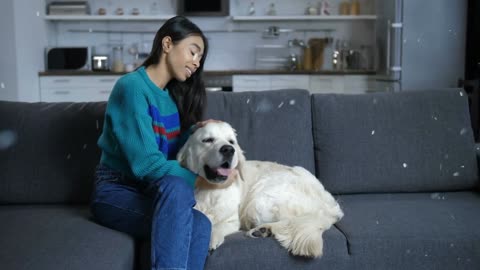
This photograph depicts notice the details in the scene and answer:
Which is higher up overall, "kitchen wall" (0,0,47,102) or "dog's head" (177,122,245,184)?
"kitchen wall" (0,0,47,102)

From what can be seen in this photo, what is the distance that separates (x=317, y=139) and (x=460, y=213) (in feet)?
2.35

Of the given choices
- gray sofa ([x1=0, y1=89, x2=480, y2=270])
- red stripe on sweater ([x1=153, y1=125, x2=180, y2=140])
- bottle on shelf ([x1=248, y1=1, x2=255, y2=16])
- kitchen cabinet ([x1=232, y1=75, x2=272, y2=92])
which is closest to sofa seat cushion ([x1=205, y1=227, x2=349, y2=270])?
gray sofa ([x1=0, y1=89, x2=480, y2=270])

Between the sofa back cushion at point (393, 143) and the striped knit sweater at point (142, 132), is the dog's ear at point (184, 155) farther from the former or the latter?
the sofa back cushion at point (393, 143)

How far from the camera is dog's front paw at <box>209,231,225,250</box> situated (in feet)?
6.09

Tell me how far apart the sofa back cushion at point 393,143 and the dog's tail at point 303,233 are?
0.55m

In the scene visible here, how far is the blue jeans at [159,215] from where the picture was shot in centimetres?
170

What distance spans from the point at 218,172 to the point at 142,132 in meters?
0.32

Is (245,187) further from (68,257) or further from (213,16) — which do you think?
(213,16)

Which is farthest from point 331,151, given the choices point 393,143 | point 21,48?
point 21,48

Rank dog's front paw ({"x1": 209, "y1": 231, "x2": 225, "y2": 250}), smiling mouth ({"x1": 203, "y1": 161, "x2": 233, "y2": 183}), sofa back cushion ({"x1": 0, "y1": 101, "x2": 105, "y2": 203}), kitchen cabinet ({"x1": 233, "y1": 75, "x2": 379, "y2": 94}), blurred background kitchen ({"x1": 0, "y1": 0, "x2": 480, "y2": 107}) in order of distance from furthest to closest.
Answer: kitchen cabinet ({"x1": 233, "y1": 75, "x2": 379, "y2": 94}) < blurred background kitchen ({"x1": 0, "y1": 0, "x2": 480, "y2": 107}) < sofa back cushion ({"x1": 0, "y1": 101, "x2": 105, "y2": 203}) < smiling mouth ({"x1": 203, "y1": 161, "x2": 233, "y2": 183}) < dog's front paw ({"x1": 209, "y1": 231, "x2": 225, "y2": 250})

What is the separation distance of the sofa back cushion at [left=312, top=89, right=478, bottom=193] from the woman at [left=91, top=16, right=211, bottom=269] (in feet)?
2.18

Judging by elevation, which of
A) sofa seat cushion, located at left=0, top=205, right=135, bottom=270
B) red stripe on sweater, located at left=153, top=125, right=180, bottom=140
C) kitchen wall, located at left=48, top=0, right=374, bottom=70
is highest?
kitchen wall, located at left=48, top=0, right=374, bottom=70

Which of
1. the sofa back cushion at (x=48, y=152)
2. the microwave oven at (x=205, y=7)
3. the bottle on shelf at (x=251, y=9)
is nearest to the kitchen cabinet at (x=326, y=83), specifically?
the bottle on shelf at (x=251, y=9)

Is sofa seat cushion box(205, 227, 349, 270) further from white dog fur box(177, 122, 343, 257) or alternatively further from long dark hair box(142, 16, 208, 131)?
long dark hair box(142, 16, 208, 131)
